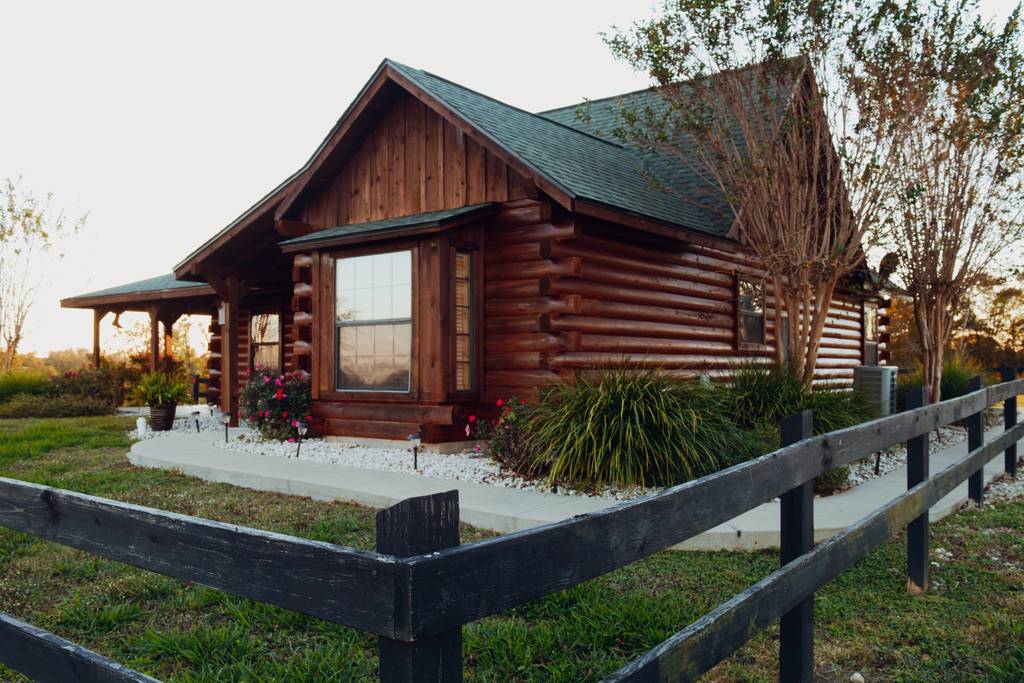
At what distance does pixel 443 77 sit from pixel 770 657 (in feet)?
32.0

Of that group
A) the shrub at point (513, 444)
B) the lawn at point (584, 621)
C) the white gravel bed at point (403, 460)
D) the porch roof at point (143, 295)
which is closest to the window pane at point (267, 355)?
the porch roof at point (143, 295)

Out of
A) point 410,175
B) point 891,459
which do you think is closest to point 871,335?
point 891,459

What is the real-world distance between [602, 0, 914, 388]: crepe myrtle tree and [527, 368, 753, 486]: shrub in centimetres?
285

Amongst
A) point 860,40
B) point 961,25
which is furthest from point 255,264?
point 961,25

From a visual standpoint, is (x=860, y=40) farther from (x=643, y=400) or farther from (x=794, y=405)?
(x=643, y=400)

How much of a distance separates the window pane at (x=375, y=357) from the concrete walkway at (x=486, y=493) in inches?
63.0

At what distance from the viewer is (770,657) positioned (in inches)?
138

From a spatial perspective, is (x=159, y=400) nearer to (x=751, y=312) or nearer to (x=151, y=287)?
(x=151, y=287)

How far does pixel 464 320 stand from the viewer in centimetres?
960

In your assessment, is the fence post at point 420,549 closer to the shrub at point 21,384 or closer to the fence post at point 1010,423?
the fence post at point 1010,423

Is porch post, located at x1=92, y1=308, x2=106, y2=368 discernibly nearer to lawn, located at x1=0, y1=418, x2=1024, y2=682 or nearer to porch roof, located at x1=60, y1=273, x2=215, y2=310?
porch roof, located at x1=60, y1=273, x2=215, y2=310

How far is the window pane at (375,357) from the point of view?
31.6ft

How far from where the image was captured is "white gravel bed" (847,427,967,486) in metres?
8.22

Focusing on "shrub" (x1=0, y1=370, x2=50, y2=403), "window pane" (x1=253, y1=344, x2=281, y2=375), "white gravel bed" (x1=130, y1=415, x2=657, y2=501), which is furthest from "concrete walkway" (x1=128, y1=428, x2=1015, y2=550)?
"shrub" (x1=0, y1=370, x2=50, y2=403)
